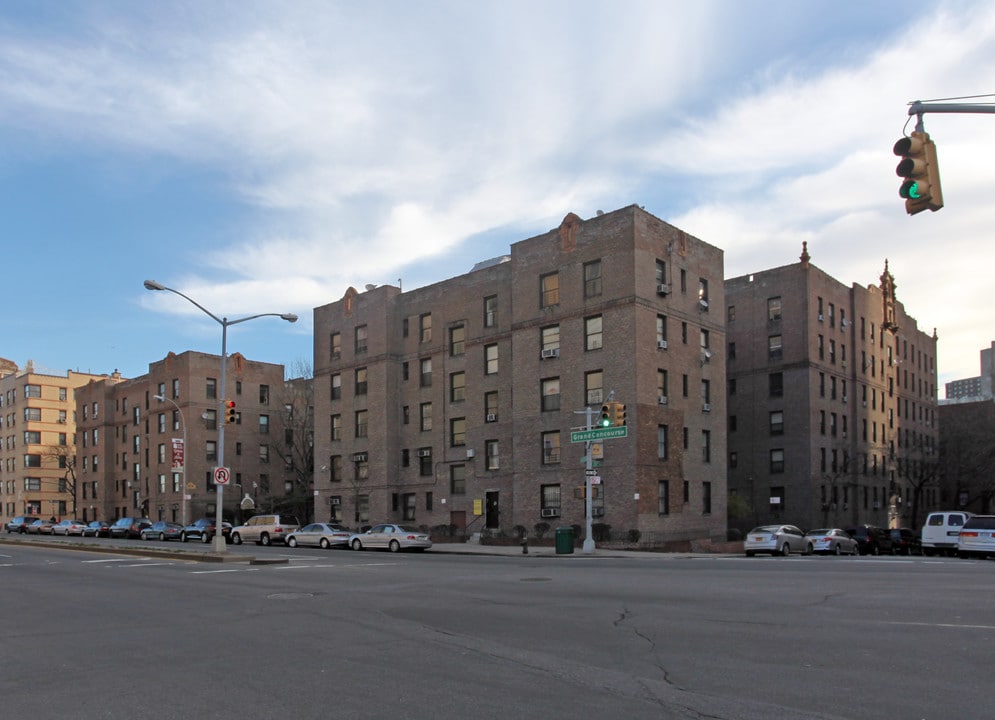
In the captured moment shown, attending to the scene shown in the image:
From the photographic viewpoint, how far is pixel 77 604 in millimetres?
15906

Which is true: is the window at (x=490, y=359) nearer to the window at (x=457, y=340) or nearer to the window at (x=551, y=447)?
the window at (x=457, y=340)

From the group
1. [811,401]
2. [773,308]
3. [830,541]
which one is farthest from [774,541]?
[773,308]

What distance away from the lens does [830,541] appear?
36.5 metres

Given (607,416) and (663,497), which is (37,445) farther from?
(607,416)

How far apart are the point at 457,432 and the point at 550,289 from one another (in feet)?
35.5

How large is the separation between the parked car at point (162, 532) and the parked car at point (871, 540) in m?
39.8

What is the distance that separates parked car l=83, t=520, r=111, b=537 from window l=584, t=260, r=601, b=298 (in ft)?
140

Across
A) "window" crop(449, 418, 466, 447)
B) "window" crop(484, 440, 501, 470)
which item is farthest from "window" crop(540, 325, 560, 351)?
"window" crop(449, 418, 466, 447)

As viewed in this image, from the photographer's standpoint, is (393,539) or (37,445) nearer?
(393,539)

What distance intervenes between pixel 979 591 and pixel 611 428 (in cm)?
1755

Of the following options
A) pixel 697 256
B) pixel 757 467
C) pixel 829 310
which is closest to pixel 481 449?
pixel 697 256

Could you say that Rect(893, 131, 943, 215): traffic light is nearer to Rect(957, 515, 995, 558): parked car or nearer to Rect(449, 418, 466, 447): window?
Rect(957, 515, 995, 558): parked car

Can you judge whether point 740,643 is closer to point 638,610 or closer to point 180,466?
point 638,610

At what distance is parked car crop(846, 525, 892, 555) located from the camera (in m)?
40.6
